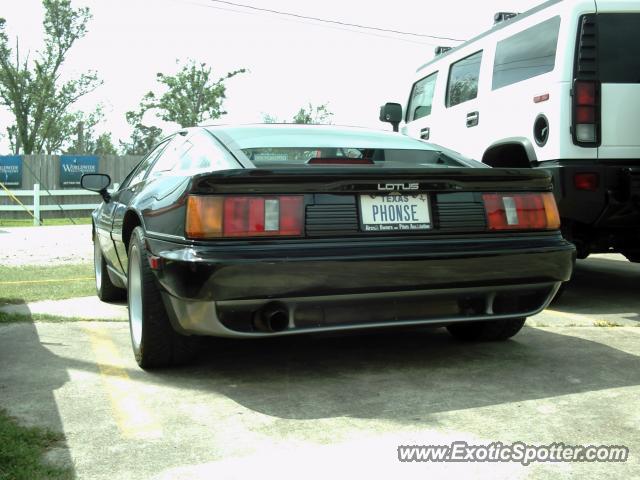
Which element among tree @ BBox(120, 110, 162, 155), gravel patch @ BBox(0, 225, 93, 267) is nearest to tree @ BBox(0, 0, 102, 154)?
tree @ BBox(120, 110, 162, 155)

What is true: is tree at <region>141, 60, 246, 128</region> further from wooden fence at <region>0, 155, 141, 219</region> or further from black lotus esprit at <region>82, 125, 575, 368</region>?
black lotus esprit at <region>82, 125, 575, 368</region>

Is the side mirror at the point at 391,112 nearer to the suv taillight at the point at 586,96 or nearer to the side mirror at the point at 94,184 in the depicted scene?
the suv taillight at the point at 586,96

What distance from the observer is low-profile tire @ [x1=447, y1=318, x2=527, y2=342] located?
4.34m

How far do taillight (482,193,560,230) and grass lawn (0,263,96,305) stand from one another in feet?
13.5

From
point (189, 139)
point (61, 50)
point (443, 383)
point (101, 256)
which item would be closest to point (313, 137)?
point (189, 139)

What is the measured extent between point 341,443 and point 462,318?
1.23m

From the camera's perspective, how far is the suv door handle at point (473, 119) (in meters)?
6.73

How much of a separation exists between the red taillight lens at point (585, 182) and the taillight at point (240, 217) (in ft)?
9.12

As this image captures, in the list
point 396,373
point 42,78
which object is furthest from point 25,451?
point 42,78

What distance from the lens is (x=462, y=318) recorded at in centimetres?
369

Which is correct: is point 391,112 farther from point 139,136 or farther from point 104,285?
point 139,136

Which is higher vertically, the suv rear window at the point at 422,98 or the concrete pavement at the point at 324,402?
the suv rear window at the point at 422,98

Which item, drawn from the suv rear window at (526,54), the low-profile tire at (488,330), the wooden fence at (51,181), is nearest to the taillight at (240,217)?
the low-profile tire at (488,330)

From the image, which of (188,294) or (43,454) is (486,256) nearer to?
(188,294)
